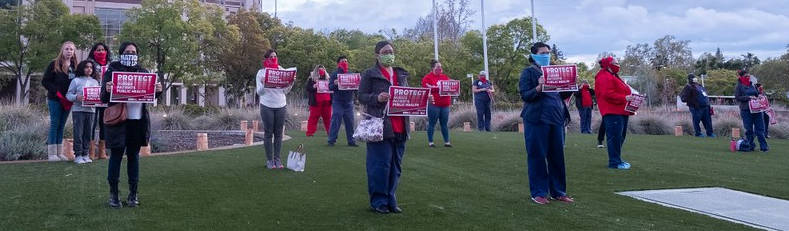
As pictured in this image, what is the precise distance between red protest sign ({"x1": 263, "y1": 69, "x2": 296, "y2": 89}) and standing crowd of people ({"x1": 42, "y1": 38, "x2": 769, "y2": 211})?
99 millimetres

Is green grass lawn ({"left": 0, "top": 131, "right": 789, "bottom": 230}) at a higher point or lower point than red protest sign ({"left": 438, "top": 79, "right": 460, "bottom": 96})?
lower

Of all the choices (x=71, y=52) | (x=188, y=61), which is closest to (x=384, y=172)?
(x=71, y=52)

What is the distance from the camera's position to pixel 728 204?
6363mm

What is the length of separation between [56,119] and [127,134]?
414cm

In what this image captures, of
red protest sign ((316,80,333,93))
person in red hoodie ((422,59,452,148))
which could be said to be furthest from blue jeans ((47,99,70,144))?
person in red hoodie ((422,59,452,148))

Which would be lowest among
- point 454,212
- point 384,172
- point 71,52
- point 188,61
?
point 454,212

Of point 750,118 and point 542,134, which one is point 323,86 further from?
point 750,118

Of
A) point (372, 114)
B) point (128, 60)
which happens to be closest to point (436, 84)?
point (372, 114)

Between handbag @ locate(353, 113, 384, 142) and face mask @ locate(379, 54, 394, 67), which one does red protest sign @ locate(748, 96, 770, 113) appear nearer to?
face mask @ locate(379, 54, 394, 67)

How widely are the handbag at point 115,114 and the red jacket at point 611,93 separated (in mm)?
6749

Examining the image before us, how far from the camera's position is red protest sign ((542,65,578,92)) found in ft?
20.3

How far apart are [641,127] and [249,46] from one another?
94.2 ft

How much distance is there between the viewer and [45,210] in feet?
17.9

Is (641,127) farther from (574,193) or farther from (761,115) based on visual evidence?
(574,193)
